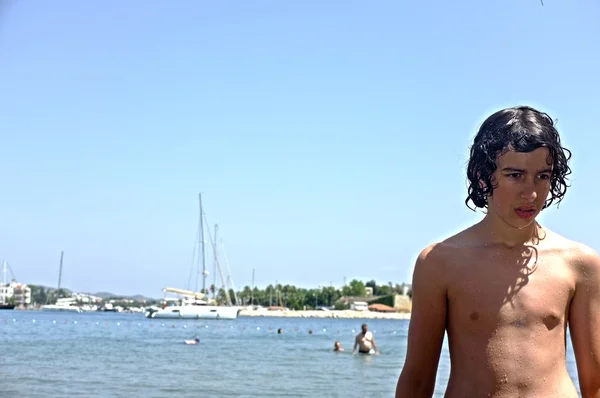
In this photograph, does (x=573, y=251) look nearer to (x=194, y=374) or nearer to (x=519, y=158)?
(x=519, y=158)

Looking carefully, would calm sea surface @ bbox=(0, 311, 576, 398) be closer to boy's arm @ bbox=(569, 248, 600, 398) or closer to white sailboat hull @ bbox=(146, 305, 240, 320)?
boy's arm @ bbox=(569, 248, 600, 398)

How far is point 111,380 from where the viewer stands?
2389 centimetres

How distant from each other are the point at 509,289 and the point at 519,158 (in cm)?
36

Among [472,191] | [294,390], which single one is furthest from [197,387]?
[472,191]

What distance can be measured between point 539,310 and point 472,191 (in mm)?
394

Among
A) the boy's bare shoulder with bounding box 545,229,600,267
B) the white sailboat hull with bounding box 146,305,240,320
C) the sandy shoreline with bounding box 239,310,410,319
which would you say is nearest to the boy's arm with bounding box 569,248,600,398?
the boy's bare shoulder with bounding box 545,229,600,267

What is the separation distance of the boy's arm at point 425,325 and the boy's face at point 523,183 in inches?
9.7

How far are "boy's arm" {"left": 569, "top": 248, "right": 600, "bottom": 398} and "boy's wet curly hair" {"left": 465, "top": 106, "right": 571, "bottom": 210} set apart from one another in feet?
0.72

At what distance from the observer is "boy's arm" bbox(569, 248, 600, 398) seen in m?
2.36

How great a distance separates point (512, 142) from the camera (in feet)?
7.48

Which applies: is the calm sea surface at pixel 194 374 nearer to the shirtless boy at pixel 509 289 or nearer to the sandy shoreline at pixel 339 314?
the shirtless boy at pixel 509 289

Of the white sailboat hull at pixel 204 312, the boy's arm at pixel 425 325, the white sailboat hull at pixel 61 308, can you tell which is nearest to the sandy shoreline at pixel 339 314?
the white sailboat hull at pixel 61 308

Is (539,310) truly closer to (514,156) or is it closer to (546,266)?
(546,266)

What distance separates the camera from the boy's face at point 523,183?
227cm
